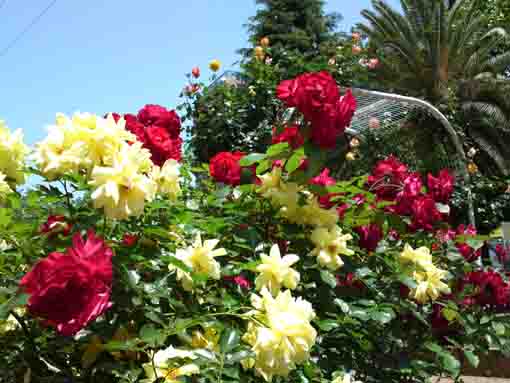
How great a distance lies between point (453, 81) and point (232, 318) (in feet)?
65.2

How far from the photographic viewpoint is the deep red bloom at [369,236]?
6.31 feet

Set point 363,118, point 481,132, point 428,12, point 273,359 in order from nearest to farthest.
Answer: point 273,359
point 363,118
point 428,12
point 481,132

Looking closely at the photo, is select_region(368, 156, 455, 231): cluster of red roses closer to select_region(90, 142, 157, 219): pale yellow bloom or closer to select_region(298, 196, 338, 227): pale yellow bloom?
select_region(298, 196, 338, 227): pale yellow bloom

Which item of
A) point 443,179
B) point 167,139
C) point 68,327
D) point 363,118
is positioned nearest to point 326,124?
point 167,139

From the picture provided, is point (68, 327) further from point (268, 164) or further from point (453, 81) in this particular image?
point (453, 81)

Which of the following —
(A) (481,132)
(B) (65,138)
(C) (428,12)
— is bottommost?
(A) (481,132)

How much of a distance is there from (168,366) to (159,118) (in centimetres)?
77

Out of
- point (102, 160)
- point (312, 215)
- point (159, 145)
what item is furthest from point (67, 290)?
Answer: point (312, 215)

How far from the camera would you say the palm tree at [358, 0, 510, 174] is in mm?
19094

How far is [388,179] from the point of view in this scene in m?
2.37

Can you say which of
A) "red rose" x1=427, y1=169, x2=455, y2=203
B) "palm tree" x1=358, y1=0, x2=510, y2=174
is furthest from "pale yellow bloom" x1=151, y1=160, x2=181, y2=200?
"palm tree" x1=358, y1=0, x2=510, y2=174

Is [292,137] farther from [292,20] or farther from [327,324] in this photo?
[292,20]

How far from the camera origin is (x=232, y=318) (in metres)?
1.34

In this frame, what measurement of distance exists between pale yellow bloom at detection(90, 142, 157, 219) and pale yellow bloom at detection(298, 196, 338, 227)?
0.59m
